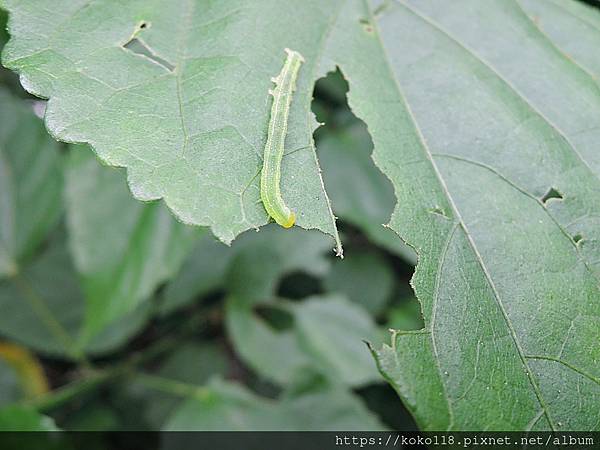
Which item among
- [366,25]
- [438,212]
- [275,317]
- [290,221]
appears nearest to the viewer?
[290,221]

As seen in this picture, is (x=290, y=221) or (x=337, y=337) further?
(x=337, y=337)

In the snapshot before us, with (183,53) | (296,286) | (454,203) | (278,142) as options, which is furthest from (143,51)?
(296,286)

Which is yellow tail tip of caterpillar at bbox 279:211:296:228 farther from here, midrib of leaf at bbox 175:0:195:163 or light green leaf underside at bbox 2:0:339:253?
midrib of leaf at bbox 175:0:195:163

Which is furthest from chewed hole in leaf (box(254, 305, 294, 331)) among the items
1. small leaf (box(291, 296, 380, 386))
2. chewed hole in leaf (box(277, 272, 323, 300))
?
chewed hole in leaf (box(277, 272, 323, 300))

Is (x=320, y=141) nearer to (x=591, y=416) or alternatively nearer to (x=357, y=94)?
(x=357, y=94)

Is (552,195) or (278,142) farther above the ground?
(552,195)

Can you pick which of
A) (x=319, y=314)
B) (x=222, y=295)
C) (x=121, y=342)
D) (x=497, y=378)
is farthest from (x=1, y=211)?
(x=497, y=378)

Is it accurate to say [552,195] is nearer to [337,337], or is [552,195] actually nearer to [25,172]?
[337,337]
